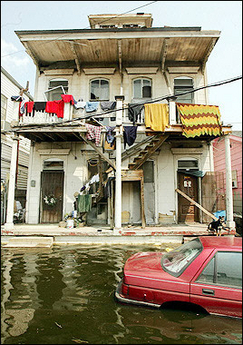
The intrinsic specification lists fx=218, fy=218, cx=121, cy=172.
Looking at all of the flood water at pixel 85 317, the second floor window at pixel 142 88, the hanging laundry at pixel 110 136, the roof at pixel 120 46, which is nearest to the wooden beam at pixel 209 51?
the roof at pixel 120 46

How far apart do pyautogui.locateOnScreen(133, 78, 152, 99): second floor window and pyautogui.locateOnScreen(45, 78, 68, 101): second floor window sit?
3895 millimetres

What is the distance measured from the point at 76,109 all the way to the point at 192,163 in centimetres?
672

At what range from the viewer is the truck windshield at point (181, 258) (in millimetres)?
3503

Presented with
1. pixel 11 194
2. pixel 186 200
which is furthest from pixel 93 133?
pixel 186 200

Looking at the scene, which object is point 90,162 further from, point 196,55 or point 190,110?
point 196,55

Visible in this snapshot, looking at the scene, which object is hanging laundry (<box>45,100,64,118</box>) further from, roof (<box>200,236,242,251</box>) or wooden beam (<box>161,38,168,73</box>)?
roof (<box>200,236,242,251</box>)

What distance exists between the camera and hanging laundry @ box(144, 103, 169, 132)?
9.42 m

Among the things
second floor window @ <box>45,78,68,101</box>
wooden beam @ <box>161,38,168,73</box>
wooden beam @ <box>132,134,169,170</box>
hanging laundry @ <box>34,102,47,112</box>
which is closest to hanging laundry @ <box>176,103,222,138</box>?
wooden beam @ <box>132,134,169,170</box>

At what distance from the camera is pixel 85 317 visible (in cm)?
348

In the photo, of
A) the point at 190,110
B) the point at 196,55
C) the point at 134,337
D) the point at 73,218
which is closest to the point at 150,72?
the point at 196,55

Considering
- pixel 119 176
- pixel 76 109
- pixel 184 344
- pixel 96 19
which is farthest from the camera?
pixel 96 19

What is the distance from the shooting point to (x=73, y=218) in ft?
33.0

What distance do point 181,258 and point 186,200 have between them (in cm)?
813

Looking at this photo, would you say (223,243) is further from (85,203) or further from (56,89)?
(56,89)
